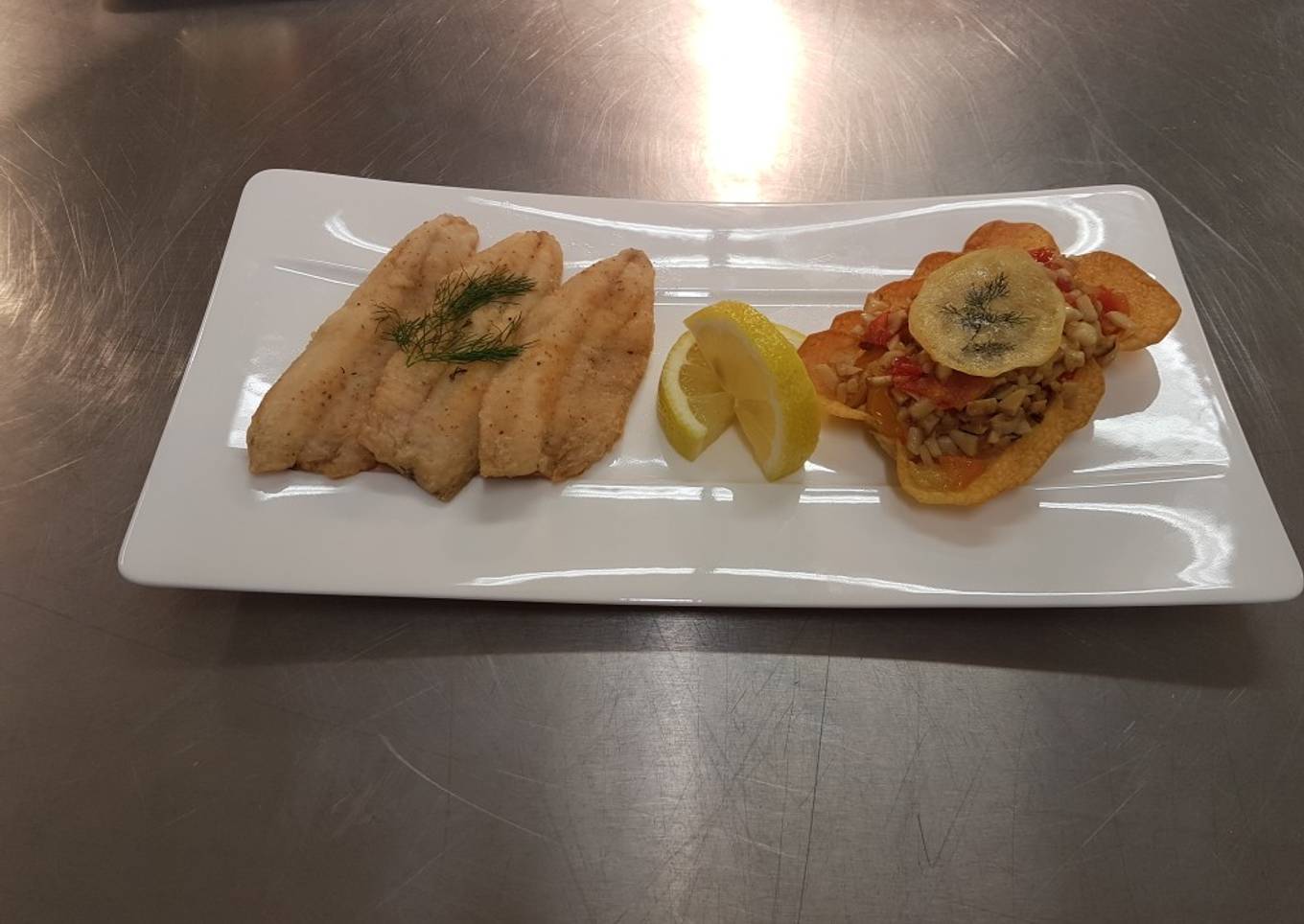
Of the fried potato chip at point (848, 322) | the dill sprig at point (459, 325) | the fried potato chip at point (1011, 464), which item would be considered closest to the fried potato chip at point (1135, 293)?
the fried potato chip at point (1011, 464)

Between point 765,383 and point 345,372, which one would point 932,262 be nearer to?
point 765,383

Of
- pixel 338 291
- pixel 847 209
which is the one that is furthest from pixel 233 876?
pixel 847 209

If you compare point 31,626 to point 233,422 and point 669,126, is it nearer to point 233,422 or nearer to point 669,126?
point 233,422

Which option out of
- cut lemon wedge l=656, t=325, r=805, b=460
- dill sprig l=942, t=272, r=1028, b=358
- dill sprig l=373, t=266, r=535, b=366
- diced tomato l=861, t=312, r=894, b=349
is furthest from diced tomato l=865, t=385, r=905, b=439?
dill sprig l=373, t=266, r=535, b=366

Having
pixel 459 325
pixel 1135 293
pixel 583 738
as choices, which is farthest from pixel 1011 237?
pixel 583 738

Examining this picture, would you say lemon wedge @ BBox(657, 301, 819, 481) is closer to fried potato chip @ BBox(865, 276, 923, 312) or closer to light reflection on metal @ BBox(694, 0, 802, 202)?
fried potato chip @ BBox(865, 276, 923, 312)
